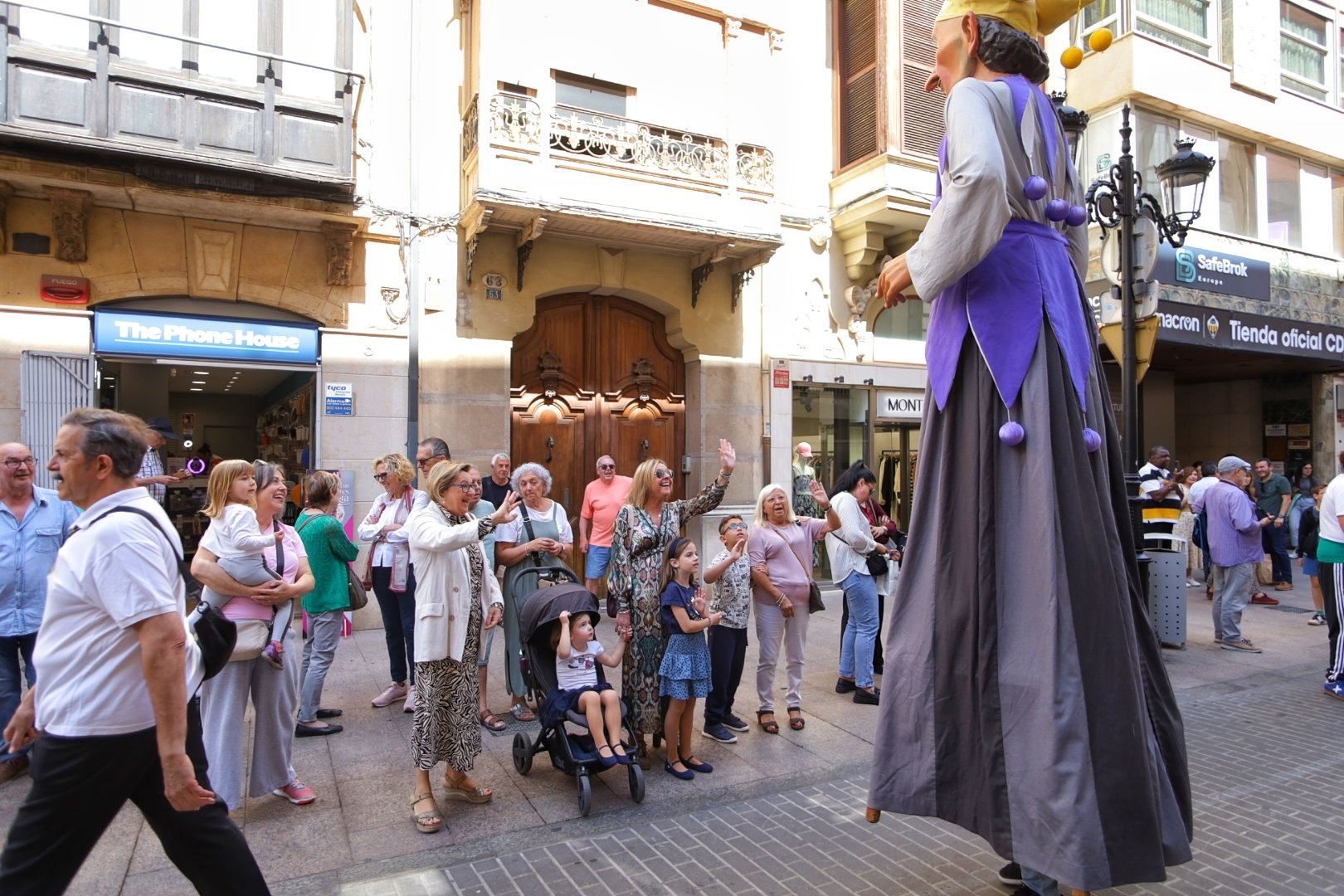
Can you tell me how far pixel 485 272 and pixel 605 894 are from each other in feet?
27.0

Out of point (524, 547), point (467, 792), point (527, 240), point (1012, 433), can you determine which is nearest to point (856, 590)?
point (524, 547)

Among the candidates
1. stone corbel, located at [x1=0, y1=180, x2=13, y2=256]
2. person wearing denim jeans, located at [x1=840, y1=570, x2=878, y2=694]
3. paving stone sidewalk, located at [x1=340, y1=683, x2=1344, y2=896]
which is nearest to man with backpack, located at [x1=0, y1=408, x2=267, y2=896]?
paving stone sidewalk, located at [x1=340, y1=683, x2=1344, y2=896]

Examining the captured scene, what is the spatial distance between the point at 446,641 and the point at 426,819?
876 millimetres

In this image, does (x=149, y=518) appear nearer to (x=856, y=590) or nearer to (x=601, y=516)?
(x=856, y=590)

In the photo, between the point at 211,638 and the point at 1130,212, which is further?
the point at 1130,212

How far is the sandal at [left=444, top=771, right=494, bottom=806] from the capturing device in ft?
14.9

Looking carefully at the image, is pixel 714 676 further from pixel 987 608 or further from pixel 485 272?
pixel 485 272

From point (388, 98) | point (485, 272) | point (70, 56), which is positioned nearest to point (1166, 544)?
point (485, 272)

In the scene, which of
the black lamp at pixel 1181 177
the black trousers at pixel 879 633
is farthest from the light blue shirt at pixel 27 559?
the black lamp at pixel 1181 177

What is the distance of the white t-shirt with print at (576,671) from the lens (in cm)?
477

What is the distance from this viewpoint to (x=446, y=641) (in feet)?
14.4

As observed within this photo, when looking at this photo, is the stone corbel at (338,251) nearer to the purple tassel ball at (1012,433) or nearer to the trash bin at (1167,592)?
the purple tassel ball at (1012,433)

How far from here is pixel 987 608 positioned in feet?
8.16

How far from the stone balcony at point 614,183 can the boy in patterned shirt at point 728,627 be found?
18.5 feet
